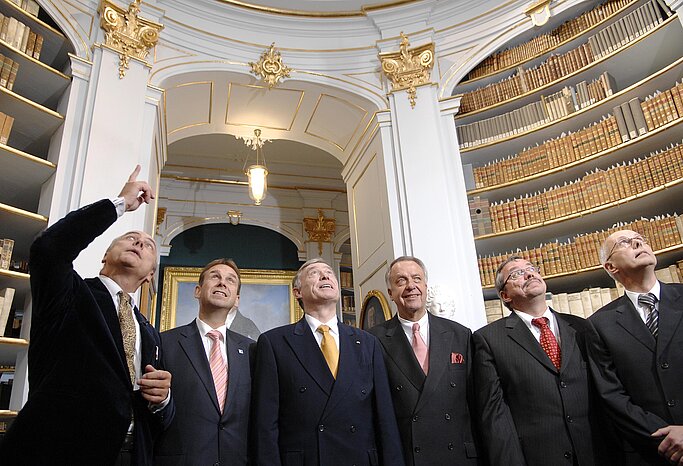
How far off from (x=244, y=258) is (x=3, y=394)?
432 centimetres

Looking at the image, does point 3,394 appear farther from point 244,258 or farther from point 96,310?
point 244,258

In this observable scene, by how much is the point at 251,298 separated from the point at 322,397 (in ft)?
18.0

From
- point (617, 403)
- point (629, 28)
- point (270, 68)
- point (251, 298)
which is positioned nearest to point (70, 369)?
point (617, 403)

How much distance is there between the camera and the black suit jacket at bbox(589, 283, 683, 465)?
195 centimetres

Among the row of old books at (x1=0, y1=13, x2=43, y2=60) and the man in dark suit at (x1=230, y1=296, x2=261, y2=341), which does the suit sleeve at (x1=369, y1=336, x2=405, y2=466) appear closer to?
the row of old books at (x1=0, y1=13, x2=43, y2=60)

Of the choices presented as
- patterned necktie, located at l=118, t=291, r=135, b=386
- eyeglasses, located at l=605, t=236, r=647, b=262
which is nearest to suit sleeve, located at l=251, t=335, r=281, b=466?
patterned necktie, located at l=118, t=291, r=135, b=386

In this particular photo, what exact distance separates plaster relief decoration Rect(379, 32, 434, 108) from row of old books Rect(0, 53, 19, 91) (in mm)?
3103

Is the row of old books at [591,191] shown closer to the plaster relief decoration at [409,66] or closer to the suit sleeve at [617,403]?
the plaster relief decoration at [409,66]

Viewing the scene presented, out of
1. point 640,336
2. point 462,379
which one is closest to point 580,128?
point 640,336

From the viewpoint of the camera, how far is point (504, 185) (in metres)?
4.38

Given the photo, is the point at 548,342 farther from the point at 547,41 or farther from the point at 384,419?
the point at 547,41

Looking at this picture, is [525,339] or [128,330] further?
[525,339]

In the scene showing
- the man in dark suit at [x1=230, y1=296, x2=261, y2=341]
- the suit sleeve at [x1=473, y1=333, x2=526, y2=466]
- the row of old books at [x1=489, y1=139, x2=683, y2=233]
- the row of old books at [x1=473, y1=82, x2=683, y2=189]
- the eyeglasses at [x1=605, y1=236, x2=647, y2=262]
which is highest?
the row of old books at [x1=473, y1=82, x2=683, y2=189]

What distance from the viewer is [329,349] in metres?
2.13
